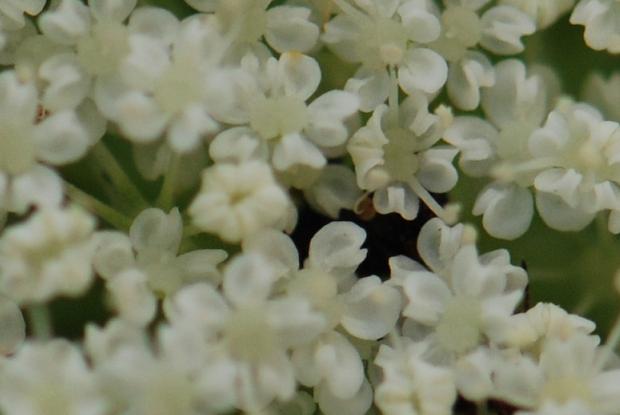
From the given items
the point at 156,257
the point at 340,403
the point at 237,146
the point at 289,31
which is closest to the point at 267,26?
the point at 289,31

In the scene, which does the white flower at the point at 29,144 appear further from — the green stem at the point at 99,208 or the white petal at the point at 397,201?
the white petal at the point at 397,201

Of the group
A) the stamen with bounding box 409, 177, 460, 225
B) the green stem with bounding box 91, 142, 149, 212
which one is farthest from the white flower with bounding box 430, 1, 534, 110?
Result: the green stem with bounding box 91, 142, 149, 212

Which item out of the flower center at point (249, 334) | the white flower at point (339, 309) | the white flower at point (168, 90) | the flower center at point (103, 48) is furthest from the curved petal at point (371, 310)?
the flower center at point (103, 48)

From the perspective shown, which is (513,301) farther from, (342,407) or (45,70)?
(45,70)

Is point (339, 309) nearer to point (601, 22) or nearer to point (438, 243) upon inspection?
point (438, 243)

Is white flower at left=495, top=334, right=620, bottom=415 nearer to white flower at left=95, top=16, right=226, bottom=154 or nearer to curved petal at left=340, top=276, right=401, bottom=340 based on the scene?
curved petal at left=340, top=276, right=401, bottom=340

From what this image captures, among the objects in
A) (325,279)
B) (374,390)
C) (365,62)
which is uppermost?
(365,62)

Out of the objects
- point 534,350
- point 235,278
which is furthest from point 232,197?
point 534,350
